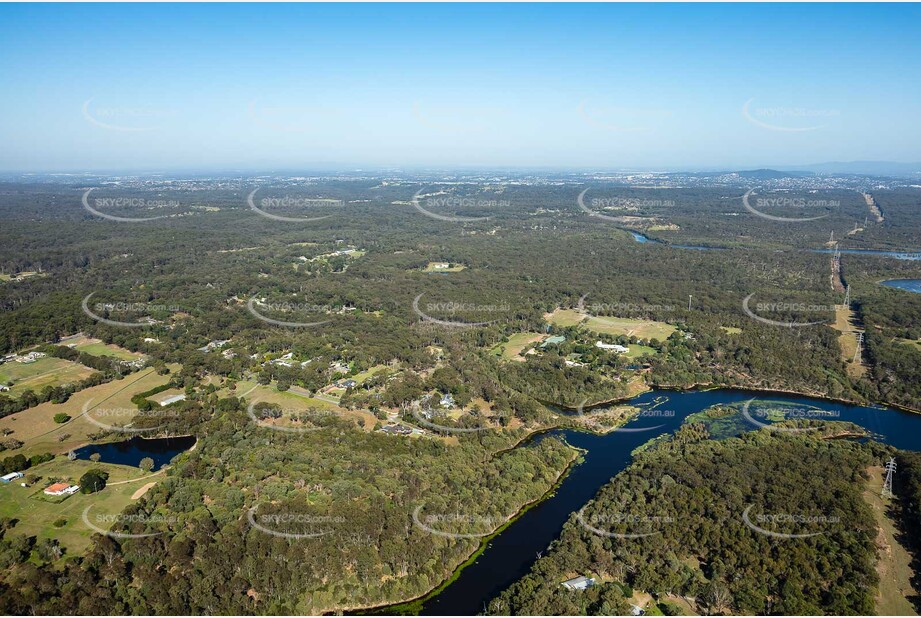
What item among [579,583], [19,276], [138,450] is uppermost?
[19,276]

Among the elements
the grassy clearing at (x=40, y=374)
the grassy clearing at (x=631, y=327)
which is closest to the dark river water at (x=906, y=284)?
the grassy clearing at (x=631, y=327)

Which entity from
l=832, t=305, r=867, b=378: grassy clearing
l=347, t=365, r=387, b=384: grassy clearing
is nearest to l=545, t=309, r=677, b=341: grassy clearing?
l=832, t=305, r=867, b=378: grassy clearing

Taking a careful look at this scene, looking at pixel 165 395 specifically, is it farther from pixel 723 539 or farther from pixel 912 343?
pixel 912 343

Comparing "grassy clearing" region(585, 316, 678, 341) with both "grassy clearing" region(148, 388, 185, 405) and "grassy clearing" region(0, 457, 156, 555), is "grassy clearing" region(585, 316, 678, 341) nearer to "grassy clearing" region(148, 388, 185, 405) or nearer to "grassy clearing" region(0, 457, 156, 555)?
"grassy clearing" region(148, 388, 185, 405)

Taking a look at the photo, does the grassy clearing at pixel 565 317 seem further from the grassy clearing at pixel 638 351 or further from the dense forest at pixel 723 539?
the dense forest at pixel 723 539

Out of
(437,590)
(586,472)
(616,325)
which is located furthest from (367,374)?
(616,325)

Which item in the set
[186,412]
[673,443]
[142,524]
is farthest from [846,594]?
[186,412]
